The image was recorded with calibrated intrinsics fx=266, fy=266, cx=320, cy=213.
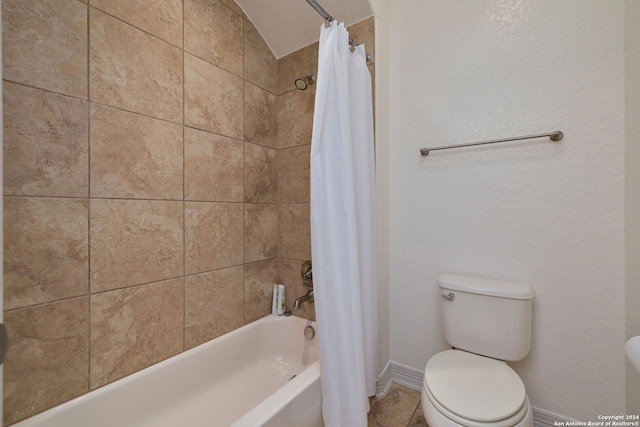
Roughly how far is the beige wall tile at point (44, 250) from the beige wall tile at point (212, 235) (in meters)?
0.42

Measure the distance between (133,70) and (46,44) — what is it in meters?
0.27

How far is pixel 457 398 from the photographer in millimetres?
997

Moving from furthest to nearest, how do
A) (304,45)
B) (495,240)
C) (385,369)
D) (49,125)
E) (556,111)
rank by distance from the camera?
(304,45) → (385,369) → (495,240) → (556,111) → (49,125)

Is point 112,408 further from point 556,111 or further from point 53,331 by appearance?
point 556,111

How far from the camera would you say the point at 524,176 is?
133 cm

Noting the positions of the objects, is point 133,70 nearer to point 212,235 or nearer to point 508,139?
point 212,235

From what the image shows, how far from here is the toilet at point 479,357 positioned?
95 cm

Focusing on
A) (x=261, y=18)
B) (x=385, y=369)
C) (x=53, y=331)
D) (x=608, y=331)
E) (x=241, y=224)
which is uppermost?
(x=261, y=18)

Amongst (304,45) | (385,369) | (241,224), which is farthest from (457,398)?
(304,45)

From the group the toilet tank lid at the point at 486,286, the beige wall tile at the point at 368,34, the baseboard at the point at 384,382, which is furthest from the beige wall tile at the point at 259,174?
the baseboard at the point at 384,382

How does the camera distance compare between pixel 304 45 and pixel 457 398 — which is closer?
pixel 457 398

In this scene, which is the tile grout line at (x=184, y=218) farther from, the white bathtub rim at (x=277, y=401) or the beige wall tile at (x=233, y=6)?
the white bathtub rim at (x=277, y=401)

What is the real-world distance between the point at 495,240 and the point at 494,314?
38 centimetres

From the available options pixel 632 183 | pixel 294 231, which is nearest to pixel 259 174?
pixel 294 231
